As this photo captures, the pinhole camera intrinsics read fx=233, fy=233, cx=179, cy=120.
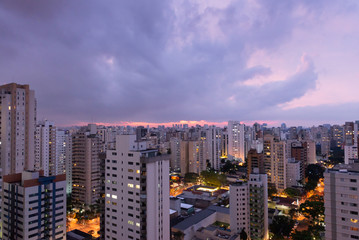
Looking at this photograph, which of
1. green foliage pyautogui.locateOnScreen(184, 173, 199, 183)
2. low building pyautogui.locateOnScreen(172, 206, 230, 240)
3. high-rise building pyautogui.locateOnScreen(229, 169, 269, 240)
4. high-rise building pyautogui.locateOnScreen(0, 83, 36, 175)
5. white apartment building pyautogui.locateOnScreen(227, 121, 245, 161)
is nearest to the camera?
high-rise building pyautogui.locateOnScreen(229, 169, 269, 240)

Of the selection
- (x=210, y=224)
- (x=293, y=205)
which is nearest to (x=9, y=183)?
(x=210, y=224)

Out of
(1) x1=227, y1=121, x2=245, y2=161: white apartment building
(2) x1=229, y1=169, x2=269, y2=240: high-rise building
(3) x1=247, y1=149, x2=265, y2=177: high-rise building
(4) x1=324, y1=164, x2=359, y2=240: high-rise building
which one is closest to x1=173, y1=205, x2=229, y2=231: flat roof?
(2) x1=229, y1=169, x2=269, y2=240: high-rise building

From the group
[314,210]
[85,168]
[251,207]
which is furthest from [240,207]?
[85,168]

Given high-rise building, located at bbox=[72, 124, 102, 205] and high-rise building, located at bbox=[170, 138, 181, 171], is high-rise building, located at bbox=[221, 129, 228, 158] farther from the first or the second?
high-rise building, located at bbox=[72, 124, 102, 205]

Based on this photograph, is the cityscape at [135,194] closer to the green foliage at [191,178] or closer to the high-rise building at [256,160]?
the high-rise building at [256,160]

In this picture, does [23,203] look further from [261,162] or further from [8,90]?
[261,162]
